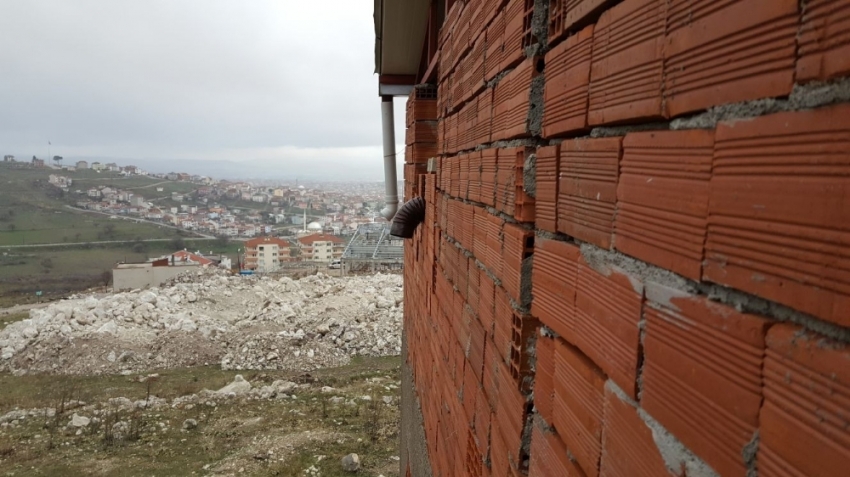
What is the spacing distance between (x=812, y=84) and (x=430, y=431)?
9.63ft

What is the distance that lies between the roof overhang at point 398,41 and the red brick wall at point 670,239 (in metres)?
3.35

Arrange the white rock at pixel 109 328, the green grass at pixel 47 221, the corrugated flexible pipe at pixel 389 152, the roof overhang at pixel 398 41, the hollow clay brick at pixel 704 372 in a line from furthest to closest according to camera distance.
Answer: the green grass at pixel 47 221
the white rock at pixel 109 328
the corrugated flexible pipe at pixel 389 152
the roof overhang at pixel 398 41
the hollow clay brick at pixel 704 372

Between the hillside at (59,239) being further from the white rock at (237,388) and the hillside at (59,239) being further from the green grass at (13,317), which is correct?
the white rock at (237,388)

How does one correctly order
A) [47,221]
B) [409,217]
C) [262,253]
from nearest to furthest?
[409,217] < [262,253] < [47,221]

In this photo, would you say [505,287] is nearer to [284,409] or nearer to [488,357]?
[488,357]

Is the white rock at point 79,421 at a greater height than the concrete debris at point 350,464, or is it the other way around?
the concrete debris at point 350,464

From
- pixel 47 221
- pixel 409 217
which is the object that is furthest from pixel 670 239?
pixel 47 221

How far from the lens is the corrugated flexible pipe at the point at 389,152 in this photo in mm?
6750

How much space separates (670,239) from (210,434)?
1009cm

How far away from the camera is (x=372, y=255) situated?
29.4 m

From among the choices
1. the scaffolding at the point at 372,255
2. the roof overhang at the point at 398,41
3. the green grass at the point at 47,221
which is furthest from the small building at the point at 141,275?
the green grass at the point at 47,221

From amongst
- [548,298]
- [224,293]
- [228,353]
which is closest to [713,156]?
[548,298]

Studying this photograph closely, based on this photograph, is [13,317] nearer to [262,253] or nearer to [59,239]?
[262,253]

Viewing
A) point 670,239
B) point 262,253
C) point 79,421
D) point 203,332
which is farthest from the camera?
point 262,253
